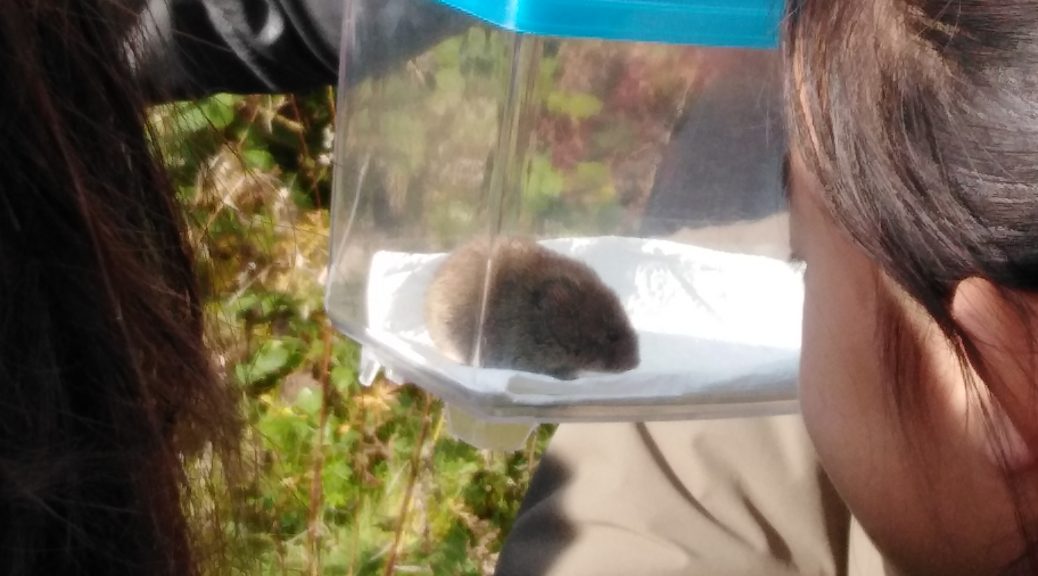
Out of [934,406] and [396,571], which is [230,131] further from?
[934,406]

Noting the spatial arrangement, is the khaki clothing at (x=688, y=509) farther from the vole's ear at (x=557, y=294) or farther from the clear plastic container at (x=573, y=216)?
the vole's ear at (x=557, y=294)

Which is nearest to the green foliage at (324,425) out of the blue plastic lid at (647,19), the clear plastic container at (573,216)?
the clear plastic container at (573,216)

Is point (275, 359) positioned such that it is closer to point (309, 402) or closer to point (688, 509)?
point (309, 402)

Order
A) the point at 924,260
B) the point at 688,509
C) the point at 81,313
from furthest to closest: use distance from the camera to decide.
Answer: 1. the point at 688,509
2. the point at 924,260
3. the point at 81,313

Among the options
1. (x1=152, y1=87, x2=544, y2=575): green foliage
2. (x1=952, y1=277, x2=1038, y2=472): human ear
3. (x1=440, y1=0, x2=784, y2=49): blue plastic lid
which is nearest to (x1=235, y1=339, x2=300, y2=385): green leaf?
(x1=152, y1=87, x2=544, y2=575): green foliage

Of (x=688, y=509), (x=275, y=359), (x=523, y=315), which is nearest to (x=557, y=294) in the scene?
(x=523, y=315)

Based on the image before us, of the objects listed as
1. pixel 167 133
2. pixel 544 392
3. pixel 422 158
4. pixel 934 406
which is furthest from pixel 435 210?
pixel 934 406

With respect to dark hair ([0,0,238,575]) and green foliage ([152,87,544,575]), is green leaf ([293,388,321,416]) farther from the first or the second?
dark hair ([0,0,238,575])
